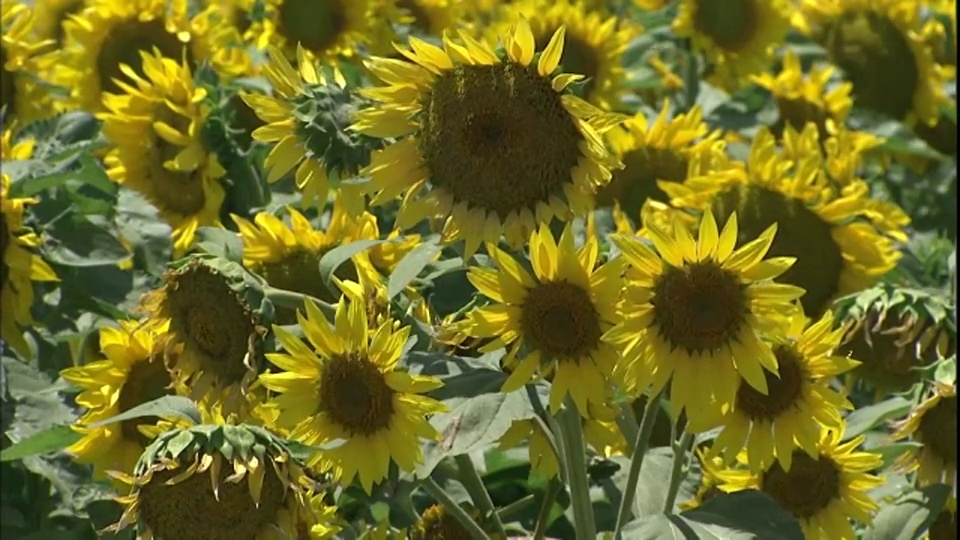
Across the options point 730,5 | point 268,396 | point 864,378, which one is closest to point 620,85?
point 730,5

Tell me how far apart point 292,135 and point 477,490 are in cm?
34

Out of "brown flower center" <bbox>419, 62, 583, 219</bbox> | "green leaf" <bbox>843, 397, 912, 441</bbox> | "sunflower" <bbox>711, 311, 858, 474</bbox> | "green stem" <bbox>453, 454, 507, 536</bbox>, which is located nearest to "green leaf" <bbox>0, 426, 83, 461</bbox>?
"green stem" <bbox>453, 454, 507, 536</bbox>

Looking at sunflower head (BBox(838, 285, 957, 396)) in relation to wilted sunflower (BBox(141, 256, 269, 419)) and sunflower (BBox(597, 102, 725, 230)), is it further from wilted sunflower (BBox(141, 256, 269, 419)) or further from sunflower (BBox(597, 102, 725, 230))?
wilted sunflower (BBox(141, 256, 269, 419))

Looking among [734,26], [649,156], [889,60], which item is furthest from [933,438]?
[889,60]

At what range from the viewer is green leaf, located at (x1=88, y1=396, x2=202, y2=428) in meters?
1.51

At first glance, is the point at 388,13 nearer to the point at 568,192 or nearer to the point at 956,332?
the point at 956,332

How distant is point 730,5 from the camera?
2.91 meters

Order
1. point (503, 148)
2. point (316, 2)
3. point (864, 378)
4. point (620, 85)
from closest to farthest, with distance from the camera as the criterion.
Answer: point (503, 148)
point (864, 378)
point (316, 2)
point (620, 85)

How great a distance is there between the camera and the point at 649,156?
233 cm

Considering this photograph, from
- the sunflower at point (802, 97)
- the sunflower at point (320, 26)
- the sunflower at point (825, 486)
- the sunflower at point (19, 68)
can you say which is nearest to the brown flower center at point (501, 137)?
the sunflower at point (825, 486)

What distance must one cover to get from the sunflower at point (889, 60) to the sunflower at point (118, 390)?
1595mm

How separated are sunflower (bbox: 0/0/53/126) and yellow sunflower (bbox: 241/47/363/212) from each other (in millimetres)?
796

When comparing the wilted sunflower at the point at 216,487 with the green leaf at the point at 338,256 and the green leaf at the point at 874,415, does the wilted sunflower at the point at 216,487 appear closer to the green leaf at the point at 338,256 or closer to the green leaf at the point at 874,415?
the green leaf at the point at 338,256

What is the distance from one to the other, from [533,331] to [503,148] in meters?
0.14
